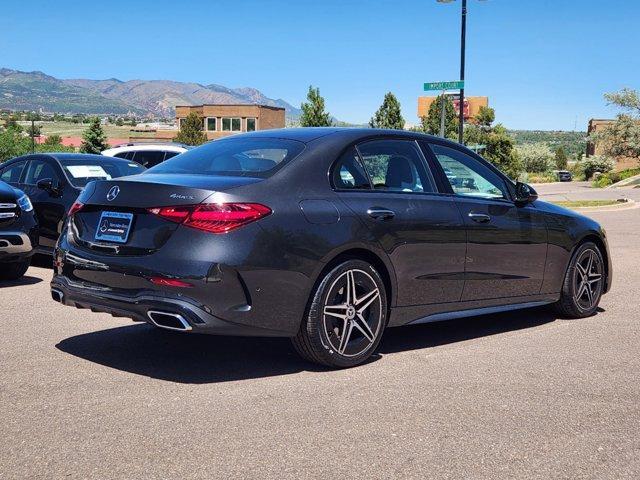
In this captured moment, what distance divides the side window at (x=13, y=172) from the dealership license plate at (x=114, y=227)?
685 centimetres

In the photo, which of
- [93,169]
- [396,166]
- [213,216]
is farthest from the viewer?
[93,169]

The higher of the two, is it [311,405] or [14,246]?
[14,246]

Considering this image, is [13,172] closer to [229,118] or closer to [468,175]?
[468,175]

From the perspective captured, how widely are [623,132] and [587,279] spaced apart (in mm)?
72154

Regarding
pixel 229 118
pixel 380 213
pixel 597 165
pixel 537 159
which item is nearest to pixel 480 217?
pixel 380 213

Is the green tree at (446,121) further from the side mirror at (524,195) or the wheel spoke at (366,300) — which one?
the wheel spoke at (366,300)

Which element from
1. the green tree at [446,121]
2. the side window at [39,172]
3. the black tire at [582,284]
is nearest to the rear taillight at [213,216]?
the black tire at [582,284]

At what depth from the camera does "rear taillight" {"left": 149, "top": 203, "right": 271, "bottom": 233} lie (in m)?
4.61

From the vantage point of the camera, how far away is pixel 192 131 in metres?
99.0

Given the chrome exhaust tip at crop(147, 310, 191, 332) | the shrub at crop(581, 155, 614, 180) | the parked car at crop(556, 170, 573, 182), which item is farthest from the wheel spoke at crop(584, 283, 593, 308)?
the parked car at crop(556, 170, 573, 182)

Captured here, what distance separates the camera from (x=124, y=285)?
15.7ft

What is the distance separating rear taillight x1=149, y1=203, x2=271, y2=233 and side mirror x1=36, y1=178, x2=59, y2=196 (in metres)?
6.04

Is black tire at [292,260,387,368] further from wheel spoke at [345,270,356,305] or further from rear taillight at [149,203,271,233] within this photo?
rear taillight at [149,203,271,233]

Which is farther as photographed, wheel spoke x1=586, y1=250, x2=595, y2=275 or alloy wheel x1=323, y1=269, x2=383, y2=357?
wheel spoke x1=586, y1=250, x2=595, y2=275
